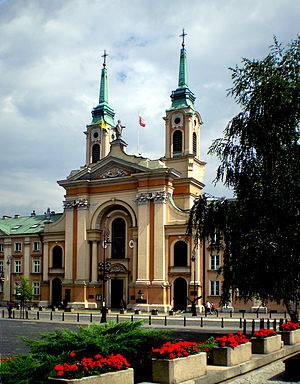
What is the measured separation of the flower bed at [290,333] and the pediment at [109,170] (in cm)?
3455

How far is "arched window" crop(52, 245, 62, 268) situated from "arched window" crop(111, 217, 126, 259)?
7.17m

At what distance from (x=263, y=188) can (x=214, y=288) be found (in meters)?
29.0

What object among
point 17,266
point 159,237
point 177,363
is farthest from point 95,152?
point 177,363

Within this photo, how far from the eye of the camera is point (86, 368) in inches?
382

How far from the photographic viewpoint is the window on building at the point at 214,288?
4947 centimetres

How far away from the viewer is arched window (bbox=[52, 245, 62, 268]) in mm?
58844

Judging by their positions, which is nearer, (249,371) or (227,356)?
A: (227,356)

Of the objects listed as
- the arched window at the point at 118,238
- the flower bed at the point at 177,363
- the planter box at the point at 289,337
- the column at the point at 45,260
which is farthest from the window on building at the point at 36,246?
the flower bed at the point at 177,363

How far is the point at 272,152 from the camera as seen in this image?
22438 millimetres

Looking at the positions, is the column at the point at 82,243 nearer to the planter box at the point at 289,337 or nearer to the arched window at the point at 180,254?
the arched window at the point at 180,254

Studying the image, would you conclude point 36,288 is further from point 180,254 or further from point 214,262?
point 214,262

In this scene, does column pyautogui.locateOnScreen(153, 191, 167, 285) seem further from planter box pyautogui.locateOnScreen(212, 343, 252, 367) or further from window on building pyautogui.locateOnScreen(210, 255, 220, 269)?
planter box pyautogui.locateOnScreen(212, 343, 252, 367)

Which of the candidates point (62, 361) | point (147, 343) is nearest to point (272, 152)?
point (147, 343)

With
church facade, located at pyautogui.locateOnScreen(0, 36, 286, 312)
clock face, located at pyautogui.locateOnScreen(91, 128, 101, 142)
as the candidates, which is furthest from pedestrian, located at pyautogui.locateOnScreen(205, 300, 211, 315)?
clock face, located at pyautogui.locateOnScreen(91, 128, 101, 142)
